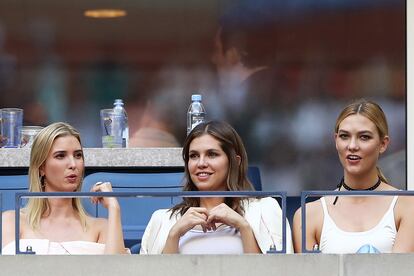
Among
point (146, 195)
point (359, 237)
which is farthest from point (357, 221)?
point (146, 195)

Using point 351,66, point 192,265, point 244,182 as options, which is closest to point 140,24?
point 351,66

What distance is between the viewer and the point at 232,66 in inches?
387

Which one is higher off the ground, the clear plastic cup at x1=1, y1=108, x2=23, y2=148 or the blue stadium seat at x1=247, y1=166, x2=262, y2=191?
the clear plastic cup at x1=1, y1=108, x2=23, y2=148

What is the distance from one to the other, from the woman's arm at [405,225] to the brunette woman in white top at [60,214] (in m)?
1.11

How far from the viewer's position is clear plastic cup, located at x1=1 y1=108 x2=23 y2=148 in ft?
26.6

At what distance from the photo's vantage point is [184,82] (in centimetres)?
980

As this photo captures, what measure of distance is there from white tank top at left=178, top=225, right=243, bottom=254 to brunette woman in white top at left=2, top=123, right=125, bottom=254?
32 centimetres

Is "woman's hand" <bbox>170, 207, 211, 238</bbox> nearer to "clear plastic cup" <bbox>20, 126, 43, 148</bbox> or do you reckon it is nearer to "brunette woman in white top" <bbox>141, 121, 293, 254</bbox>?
"brunette woman in white top" <bbox>141, 121, 293, 254</bbox>

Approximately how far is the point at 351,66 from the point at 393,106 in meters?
0.40

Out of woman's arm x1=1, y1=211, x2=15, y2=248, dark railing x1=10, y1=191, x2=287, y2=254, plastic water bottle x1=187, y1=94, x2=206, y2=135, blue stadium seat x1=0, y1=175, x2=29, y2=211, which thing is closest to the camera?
dark railing x1=10, y1=191, x2=287, y2=254

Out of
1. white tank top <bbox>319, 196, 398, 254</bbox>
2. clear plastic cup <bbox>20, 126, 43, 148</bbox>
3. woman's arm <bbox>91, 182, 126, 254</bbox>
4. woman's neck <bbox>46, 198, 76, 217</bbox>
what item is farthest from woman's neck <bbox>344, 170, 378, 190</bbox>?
clear plastic cup <bbox>20, 126, 43, 148</bbox>

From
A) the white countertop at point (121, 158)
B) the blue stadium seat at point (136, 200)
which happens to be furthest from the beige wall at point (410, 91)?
the blue stadium seat at point (136, 200)

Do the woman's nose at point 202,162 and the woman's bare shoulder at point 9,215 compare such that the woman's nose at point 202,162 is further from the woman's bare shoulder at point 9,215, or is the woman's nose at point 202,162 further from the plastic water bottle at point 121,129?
the plastic water bottle at point 121,129

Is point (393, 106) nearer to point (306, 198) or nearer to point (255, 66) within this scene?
point (255, 66)
